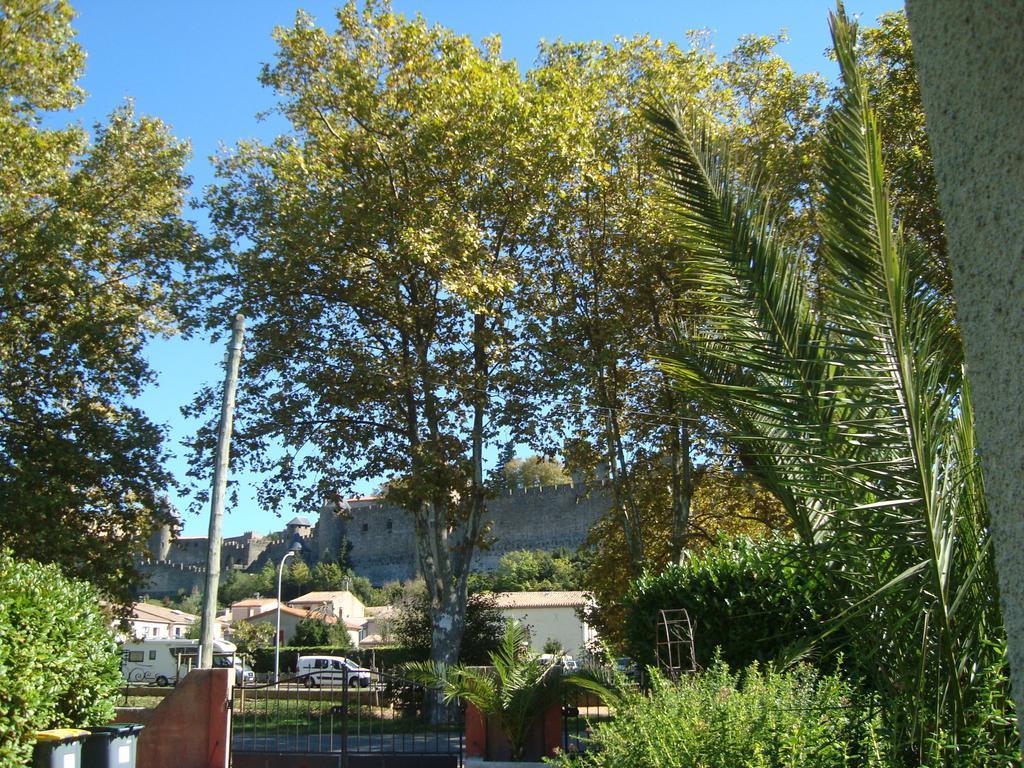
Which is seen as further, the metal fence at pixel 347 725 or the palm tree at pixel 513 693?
the metal fence at pixel 347 725

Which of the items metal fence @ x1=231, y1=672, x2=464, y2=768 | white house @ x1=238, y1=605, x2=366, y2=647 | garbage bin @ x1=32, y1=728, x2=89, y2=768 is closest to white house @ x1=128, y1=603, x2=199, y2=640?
white house @ x1=238, y1=605, x2=366, y2=647

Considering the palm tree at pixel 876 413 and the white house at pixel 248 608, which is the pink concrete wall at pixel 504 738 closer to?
the palm tree at pixel 876 413

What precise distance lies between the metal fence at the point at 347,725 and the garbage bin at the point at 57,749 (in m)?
2.32

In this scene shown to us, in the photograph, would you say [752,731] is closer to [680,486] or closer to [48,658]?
[48,658]

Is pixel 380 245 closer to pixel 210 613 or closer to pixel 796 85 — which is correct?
pixel 796 85

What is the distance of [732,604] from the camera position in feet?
33.0

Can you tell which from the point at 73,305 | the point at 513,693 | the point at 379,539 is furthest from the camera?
the point at 379,539

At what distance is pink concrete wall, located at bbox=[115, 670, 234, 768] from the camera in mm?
11516

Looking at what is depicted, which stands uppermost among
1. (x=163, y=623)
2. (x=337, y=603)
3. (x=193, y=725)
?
(x=337, y=603)

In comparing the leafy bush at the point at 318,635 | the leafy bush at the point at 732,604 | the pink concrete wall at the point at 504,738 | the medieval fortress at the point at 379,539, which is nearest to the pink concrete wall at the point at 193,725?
the pink concrete wall at the point at 504,738

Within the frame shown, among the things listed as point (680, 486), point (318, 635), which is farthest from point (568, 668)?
point (318, 635)

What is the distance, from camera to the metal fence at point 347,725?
11.8 metres

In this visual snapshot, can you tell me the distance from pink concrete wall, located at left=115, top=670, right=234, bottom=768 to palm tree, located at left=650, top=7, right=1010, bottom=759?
908 centimetres

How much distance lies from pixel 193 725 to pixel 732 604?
6574mm
